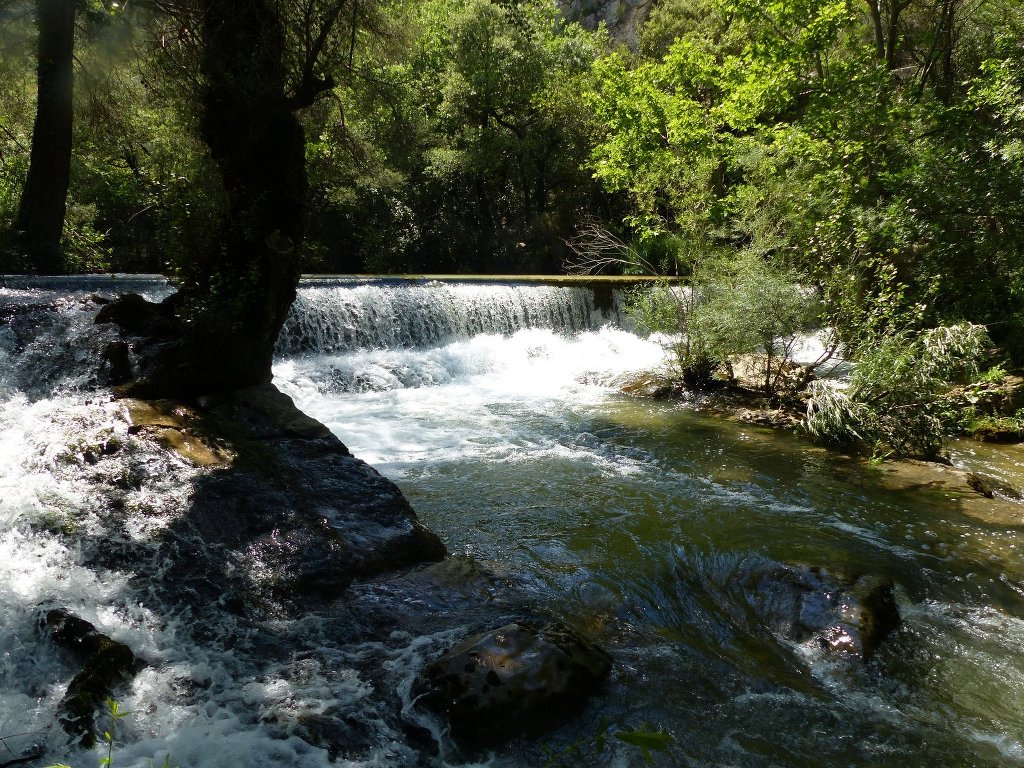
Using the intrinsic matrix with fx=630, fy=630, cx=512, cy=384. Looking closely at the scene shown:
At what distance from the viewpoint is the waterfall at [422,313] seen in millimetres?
11453

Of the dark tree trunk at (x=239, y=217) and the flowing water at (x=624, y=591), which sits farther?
the dark tree trunk at (x=239, y=217)

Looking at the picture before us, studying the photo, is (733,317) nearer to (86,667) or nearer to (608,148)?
(86,667)

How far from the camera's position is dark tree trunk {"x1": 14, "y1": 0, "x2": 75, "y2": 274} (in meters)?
10.1

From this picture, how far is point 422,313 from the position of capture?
12.9 metres

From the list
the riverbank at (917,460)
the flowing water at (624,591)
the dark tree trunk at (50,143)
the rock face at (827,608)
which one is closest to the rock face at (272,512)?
the flowing water at (624,591)

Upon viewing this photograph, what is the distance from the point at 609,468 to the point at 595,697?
381 centimetres

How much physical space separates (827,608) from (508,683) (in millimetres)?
2133

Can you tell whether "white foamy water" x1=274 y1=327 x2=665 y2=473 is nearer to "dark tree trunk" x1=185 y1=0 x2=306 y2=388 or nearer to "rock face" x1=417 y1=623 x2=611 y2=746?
"dark tree trunk" x1=185 y1=0 x2=306 y2=388

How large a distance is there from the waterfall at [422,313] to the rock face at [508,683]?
895 centimetres

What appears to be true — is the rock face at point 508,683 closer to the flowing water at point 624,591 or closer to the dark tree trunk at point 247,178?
the flowing water at point 624,591

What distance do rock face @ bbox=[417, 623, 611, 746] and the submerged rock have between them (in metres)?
1.35

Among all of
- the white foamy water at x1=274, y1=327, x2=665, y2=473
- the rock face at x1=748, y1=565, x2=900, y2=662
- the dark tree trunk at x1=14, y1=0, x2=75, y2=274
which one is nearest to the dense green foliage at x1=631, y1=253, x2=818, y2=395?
the white foamy water at x1=274, y1=327, x2=665, y2=473

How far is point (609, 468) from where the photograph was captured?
22.1ft

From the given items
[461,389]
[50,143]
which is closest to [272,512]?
[461,389]
